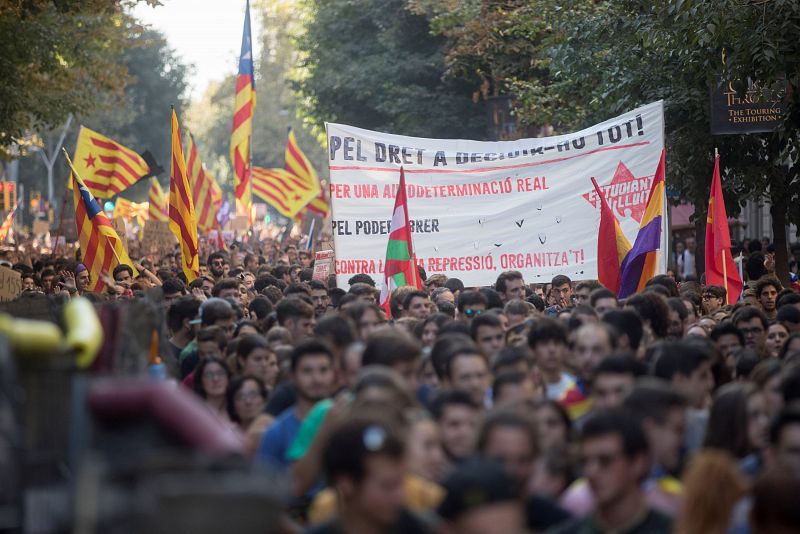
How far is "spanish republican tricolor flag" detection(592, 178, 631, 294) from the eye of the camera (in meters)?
13.2

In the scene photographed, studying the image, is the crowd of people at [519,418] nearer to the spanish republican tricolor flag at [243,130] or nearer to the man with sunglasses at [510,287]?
the man with sunglasses at [510,287]

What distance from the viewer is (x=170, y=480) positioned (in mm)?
3770

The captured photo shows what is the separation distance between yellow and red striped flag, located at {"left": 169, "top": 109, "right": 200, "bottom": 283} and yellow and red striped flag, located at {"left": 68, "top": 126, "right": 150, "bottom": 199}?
5.75m

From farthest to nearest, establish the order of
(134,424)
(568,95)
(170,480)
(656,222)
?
(568,95), (656,222), (134,424), (170,480)

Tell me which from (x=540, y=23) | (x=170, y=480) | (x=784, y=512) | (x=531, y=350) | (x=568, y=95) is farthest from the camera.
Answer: (x=540, y=23)

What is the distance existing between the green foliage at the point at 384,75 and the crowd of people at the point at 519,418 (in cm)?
2414

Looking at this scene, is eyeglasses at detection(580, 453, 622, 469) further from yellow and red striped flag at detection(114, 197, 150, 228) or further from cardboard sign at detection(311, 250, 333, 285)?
yellow and red striped flag at detection(114, 197, 150, 228)

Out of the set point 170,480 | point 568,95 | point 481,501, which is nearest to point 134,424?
point 170,480

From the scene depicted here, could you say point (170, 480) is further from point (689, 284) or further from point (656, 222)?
point (689, 284)

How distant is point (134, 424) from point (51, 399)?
48cm

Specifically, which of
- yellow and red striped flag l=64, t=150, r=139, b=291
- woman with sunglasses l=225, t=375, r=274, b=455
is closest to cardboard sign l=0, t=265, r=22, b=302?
yellow and red striped flag l=64, t=150, r=139, b=291

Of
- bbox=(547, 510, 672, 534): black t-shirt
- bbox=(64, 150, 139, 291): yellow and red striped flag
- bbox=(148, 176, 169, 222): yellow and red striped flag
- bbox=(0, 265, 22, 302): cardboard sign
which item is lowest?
bbox=(547, 510, 672, 534): black t-shirt

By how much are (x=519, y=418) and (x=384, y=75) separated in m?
30.6

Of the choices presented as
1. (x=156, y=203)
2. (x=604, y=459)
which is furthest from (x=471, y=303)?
(x=156, y=203)
